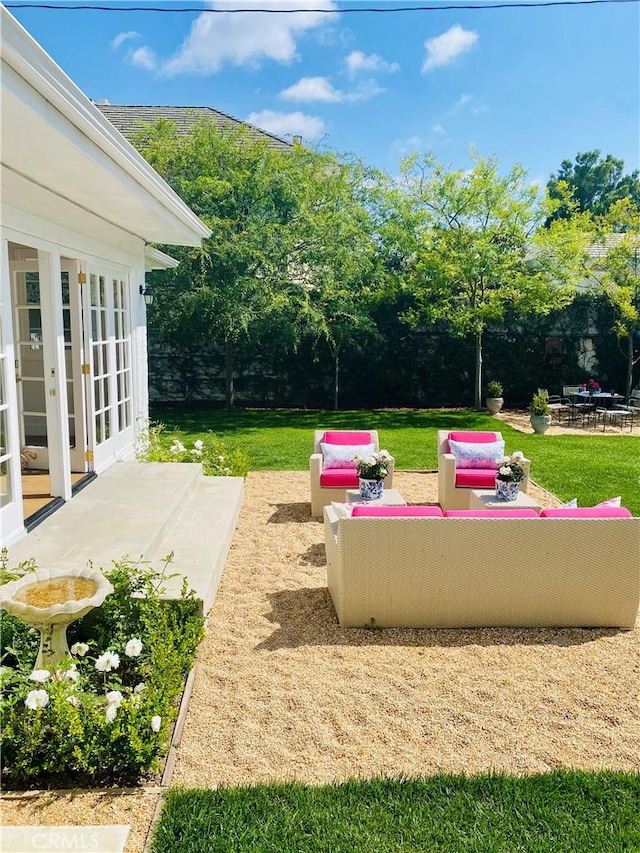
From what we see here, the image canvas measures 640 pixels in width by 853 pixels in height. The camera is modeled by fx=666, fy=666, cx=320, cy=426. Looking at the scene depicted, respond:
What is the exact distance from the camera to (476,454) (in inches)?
304

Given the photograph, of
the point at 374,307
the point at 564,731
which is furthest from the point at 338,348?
the point at 564,731

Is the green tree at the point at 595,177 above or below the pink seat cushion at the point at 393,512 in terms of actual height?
above

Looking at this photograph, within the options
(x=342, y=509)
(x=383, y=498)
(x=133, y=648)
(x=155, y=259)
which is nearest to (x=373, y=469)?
(x=383, y=498)

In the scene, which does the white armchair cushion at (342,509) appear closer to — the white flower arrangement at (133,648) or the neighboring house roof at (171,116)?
the white flower arrangement at (133,648)

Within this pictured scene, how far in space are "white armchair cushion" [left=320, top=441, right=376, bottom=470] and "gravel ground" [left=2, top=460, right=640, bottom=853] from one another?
8.30 ft

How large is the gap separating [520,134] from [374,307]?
16.5 ft

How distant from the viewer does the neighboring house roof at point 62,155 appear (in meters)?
3.09

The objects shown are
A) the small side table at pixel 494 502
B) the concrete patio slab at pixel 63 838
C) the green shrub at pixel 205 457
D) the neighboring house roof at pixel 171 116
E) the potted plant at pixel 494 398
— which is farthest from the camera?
the neighboring house roof at pixel 171 116

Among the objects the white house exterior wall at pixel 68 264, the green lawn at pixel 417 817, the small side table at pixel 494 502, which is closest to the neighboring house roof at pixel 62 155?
the white house exterior wall at pixel 68 264

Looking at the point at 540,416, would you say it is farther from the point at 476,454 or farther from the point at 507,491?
the point at 507,491

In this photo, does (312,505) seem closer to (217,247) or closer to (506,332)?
(217,247)

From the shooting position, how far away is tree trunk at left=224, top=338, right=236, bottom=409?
52.0ft

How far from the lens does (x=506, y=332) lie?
17.1 m

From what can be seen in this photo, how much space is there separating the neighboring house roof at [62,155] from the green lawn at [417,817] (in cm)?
328
